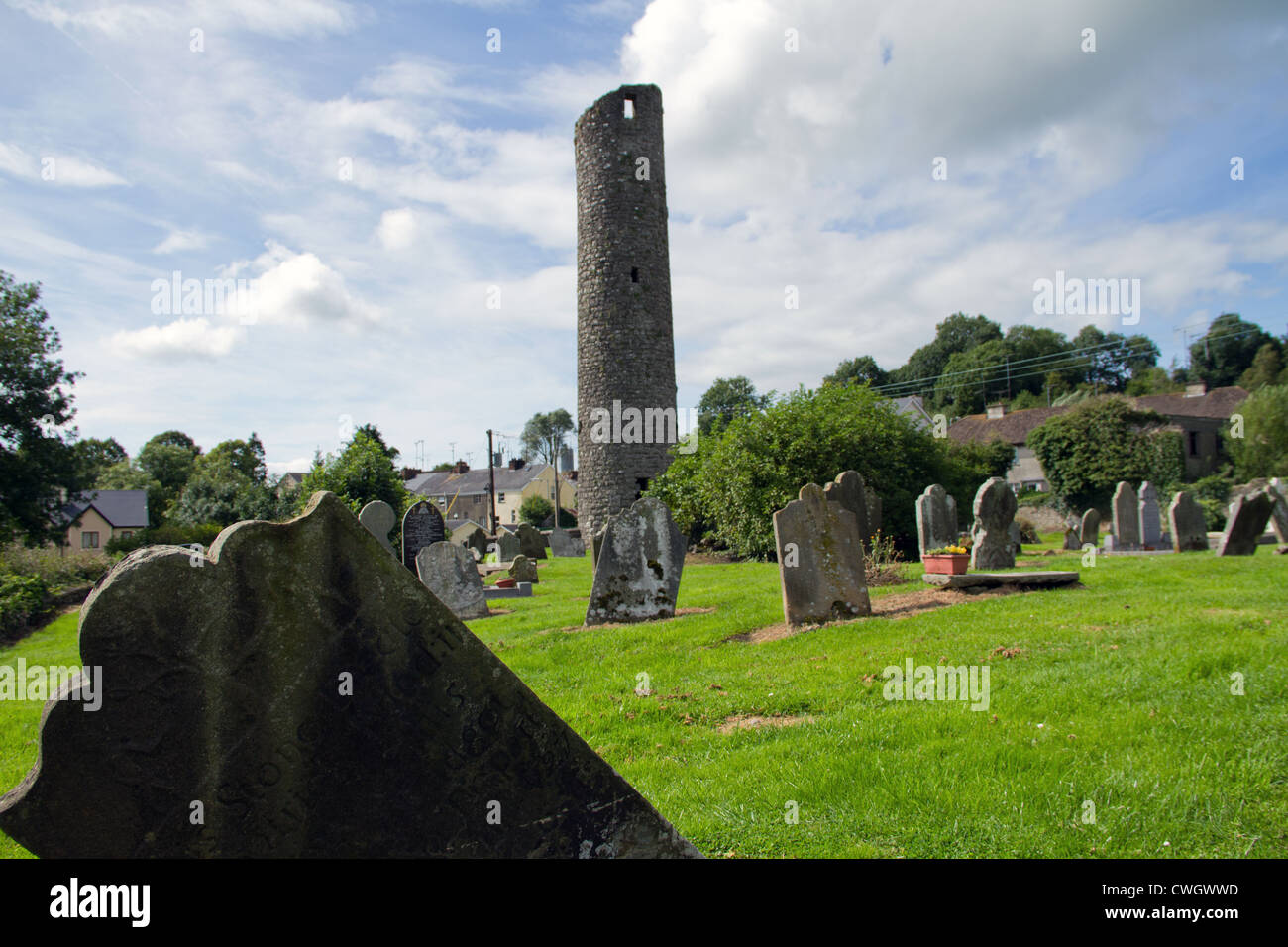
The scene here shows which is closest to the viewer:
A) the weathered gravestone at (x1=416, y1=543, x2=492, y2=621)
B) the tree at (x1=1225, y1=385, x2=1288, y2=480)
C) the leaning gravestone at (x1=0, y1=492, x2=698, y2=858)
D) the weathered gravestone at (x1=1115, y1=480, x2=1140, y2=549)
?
the leaning gravestone at (x1=0, y1=492, x2=698, y2=858)

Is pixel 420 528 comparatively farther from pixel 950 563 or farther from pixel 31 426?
pixel 31 426

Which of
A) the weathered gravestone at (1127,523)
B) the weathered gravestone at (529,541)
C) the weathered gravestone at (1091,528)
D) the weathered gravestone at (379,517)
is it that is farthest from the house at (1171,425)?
the weathered gravestone at (379,517)

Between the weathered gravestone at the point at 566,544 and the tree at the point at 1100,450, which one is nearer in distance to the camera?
the weathered gravestone at the point at 566,544

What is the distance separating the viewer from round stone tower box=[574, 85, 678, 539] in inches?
1057

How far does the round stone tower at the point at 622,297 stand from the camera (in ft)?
88.1

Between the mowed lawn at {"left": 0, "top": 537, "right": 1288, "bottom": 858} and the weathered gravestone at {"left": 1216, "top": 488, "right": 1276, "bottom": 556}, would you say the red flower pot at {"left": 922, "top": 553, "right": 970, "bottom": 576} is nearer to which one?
the mowed lawn at {"left": 0, "top": 537, "right": 1288, "bottom": 858}

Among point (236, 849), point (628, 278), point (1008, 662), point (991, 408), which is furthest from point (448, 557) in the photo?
point (991, 408)

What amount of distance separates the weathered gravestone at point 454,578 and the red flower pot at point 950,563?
6.97m

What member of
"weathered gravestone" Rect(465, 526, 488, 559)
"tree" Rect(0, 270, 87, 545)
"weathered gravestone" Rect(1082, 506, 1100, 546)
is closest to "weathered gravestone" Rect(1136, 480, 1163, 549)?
"weathered gravestone" Rect(1082, 506, 1100, 546)

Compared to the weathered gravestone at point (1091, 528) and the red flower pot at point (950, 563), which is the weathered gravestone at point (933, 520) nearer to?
the red flower pot at point (950, 563)

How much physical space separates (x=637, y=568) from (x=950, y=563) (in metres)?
4.22

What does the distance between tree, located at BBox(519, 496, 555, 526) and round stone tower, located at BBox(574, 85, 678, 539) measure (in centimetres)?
3533

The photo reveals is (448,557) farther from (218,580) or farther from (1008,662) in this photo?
(218,580)

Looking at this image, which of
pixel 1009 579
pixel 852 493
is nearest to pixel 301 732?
pixel 1009 579
